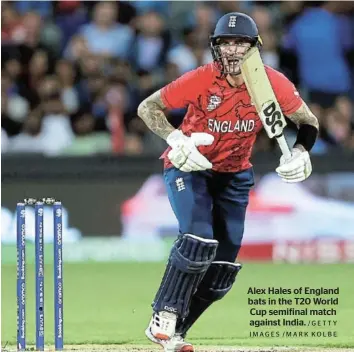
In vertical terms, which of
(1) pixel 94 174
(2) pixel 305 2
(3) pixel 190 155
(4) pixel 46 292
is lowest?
(4) pixel 46 292

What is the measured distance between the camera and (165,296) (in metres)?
6.37

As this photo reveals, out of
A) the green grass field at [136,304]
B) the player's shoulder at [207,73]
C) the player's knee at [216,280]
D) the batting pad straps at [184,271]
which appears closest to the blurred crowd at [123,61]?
the green grass field at [136,304]

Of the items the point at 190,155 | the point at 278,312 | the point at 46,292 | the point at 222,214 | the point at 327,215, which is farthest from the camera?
the point at 327,215

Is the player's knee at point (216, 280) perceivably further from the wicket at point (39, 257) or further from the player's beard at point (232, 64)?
the player's beard at point (232, 64)

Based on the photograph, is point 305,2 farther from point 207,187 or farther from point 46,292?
point 207,187

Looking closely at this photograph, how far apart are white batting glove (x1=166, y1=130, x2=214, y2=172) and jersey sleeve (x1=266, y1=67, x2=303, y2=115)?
464mm

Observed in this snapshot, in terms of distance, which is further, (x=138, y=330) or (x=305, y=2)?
(x=305, y=2)

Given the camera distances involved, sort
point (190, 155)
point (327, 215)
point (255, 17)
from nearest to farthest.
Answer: point (190, 155) → point (327, 215) → point (255, 17)

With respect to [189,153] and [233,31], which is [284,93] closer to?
[233,31]

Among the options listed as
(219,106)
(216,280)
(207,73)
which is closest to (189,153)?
(219,106)

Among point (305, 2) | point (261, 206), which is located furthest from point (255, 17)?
point (261, 206)

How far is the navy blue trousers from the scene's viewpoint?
6.40m

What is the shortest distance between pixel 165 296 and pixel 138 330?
171cm

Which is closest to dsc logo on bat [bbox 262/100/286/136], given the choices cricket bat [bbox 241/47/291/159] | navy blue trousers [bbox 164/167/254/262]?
cricket bat [bbox 241/47/291/159]
